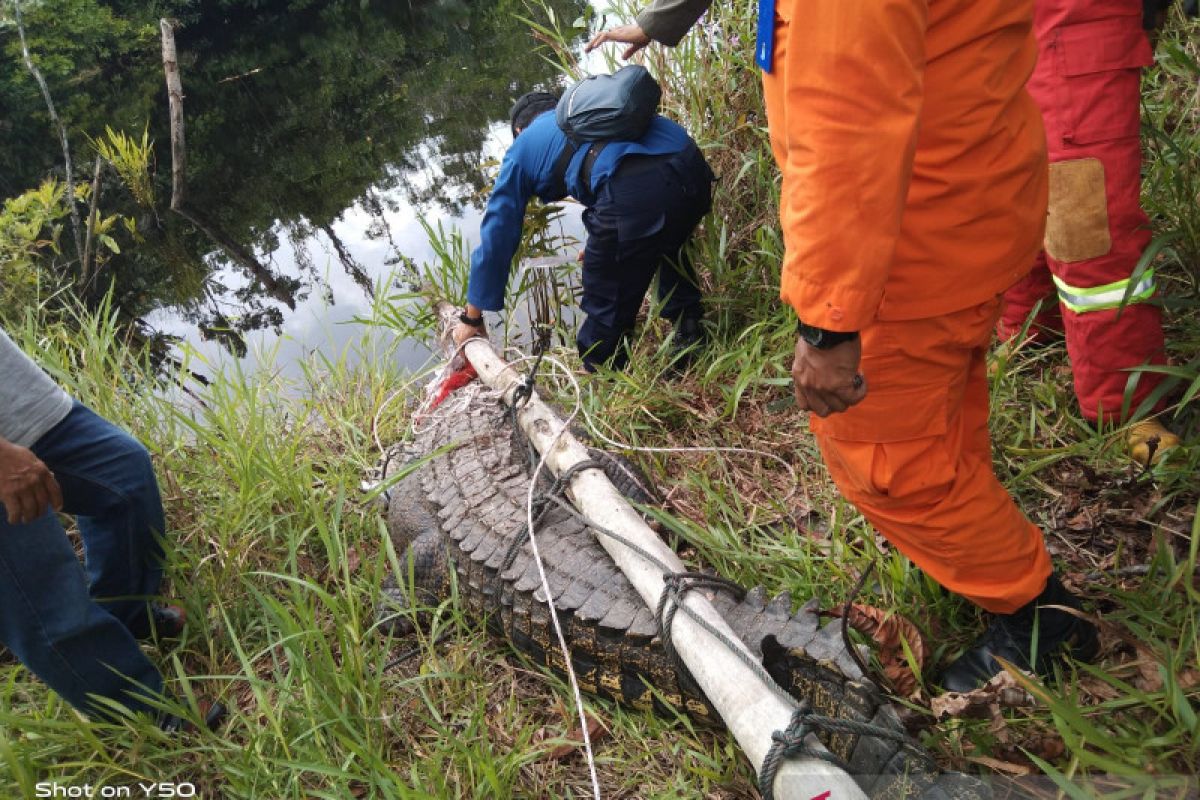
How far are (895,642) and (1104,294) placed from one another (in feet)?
3.43

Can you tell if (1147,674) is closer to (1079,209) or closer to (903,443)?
(903,443)

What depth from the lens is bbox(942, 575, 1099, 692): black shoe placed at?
166 centimetres

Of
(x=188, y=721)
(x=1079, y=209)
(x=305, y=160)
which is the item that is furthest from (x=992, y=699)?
(x=305, y=160)

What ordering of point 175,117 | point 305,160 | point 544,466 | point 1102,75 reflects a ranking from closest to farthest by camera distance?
point 1102,75 < point 544,466 < point 175,117 < point 305,160

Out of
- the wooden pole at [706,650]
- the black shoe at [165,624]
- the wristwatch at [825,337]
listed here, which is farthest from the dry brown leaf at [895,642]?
the black shoe at [165,624]

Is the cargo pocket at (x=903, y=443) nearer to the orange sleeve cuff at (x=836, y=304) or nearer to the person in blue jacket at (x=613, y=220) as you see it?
the orange sleeve cuff at (x=836, y=304)

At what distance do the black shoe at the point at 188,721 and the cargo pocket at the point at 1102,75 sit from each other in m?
2.69

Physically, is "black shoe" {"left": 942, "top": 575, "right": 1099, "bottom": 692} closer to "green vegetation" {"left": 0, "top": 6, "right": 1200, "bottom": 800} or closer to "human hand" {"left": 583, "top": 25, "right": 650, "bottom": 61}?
"green vegetation" {"left": 0, "top": 6, "right": 1200, "bottom": 800}

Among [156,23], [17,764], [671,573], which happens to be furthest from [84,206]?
[156,23]

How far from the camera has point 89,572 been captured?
2.34 m

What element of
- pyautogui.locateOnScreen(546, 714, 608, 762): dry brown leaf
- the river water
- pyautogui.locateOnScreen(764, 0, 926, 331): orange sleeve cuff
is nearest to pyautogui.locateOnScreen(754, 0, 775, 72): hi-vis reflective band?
pyautogui.locateOnScreen(764, 0, 926, 331): orange sleeve cuff

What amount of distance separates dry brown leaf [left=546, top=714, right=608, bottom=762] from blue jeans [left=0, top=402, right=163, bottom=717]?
1030mm

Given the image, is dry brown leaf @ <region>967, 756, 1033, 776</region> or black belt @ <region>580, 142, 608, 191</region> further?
black belt @ <region>580, 142, 608, 191</region>

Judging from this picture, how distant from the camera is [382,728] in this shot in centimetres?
199
